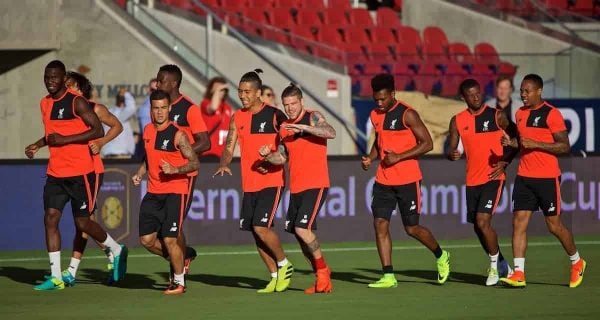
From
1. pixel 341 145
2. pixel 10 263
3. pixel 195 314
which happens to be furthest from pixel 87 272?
pixel 341 145

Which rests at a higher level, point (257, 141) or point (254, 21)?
point (254, 21)

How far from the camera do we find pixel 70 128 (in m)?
14.8

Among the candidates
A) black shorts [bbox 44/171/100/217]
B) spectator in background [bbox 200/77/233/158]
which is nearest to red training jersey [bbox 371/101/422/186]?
black shorts [bbox 44/171/100/217]

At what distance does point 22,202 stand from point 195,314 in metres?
6.94

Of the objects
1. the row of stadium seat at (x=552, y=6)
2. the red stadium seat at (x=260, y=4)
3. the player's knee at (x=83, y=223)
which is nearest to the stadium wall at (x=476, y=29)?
the row of stadium seat at (x=552, y=6)

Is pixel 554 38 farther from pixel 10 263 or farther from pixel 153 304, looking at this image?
pixel 153 304

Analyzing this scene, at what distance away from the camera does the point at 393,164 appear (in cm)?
1448

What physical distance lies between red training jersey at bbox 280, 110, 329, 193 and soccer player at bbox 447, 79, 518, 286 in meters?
1.45

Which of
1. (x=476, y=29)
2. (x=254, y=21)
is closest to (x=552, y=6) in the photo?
(x=476, y=29)

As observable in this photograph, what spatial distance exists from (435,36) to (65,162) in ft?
47.0

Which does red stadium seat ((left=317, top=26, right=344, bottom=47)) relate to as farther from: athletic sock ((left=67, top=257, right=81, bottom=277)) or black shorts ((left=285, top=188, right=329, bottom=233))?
black shorts ((left=285, top=188, right=329, bottom=233))

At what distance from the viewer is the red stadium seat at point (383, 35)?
2770cm

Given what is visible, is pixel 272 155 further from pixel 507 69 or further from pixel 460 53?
pixel 460 53

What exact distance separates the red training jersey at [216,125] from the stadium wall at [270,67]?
3.56 meters
